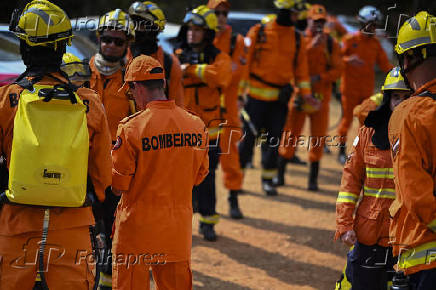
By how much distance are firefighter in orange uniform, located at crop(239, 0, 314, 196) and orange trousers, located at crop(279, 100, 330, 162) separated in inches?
28.5

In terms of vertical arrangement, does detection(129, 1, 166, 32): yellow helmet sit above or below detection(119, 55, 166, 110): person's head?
above

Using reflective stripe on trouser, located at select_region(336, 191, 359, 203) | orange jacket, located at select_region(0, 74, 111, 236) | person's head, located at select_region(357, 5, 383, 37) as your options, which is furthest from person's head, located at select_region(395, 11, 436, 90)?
person's head, located at select_region(357, 5, 383, 37)

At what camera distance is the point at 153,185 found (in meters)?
3.98

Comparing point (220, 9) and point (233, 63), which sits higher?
point (220, 9)

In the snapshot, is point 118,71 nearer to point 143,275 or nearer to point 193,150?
point 193,150

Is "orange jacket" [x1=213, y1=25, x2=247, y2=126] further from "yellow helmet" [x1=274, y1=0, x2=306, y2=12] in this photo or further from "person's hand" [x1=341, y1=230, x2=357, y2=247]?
"person's hand" [x1=341, y1=230, x2=357, y2=247]

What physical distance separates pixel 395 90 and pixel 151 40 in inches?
90.2

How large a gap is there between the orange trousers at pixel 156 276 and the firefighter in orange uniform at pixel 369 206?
1.04 meters

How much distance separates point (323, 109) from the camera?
377 inches

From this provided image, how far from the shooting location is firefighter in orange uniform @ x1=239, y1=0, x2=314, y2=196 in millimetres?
8555

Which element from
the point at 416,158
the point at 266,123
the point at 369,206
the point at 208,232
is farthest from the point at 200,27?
the point at 416,158

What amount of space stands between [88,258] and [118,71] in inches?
91.2

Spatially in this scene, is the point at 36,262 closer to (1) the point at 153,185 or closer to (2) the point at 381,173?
(1) the point at 153,185

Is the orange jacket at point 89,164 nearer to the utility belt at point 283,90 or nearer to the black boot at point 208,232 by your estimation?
the black boot at point 208,232
